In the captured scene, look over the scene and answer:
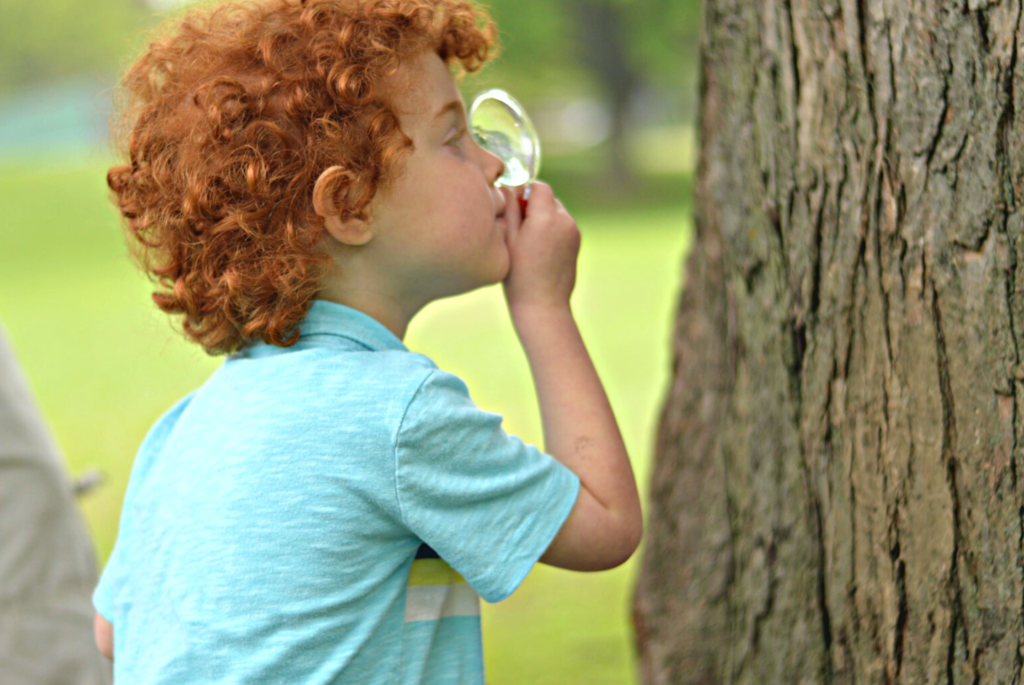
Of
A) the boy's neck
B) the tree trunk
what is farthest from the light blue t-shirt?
the tree trunk

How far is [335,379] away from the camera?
1.43 meters

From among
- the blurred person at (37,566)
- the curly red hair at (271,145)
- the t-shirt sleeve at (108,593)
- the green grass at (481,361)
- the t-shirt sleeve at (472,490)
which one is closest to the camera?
the t-shirt sleeve at (472,490)

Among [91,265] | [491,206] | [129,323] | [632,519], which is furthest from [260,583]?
[91,265]

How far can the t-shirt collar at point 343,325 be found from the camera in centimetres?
154

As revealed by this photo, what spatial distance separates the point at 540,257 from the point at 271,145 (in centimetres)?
44

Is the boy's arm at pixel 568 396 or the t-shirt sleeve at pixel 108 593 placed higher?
the boy's arm at pixel 568 396

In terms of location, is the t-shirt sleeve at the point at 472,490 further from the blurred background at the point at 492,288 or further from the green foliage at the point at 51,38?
the green foliage at the point at 51,38

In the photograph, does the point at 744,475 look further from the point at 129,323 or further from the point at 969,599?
the point at 129,323

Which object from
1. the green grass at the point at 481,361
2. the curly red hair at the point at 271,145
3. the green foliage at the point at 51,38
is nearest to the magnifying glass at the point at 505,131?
the curly red hair at the point at 271,145

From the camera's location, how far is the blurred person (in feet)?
7.11

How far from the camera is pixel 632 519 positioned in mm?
1552

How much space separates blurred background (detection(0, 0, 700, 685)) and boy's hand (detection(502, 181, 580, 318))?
1.41 ft

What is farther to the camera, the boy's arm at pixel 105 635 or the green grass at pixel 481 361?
the green grass at pixel 481 361

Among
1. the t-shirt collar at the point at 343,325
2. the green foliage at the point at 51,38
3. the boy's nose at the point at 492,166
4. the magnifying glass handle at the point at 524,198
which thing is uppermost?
the green foliage at the point at 51,38
